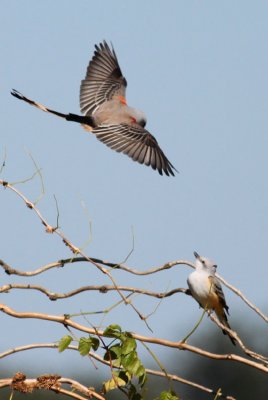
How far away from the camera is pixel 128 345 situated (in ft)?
15.0

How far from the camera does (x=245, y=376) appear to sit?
55438 mm

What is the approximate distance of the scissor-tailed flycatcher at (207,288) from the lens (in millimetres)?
5594

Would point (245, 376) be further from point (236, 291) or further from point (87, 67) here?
point (236, 291)

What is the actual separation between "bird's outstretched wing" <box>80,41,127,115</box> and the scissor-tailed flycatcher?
4.77 meters

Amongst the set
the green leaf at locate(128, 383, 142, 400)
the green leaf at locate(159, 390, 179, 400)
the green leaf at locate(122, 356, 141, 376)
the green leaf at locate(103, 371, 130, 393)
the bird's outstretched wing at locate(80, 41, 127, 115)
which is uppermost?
the bird's outstretched wing at locate(80, 41, 127, 115)

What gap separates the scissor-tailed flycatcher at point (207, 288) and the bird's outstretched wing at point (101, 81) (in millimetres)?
4775

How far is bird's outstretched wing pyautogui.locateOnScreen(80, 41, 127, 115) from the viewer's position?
11352mm

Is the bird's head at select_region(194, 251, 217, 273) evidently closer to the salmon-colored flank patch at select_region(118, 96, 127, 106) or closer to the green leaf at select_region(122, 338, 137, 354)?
the green leaf at select_region(122, 338, 137, 354)

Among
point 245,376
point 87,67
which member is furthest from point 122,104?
point 245,376

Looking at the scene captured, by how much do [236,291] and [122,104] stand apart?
6.77 m

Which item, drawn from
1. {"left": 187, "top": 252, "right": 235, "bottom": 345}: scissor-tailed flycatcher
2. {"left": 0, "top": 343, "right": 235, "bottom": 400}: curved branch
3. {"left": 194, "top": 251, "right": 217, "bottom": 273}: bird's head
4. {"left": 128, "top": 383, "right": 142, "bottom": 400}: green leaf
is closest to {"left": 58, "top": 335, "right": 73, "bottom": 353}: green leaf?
{"left": 0, "top": 343, "right": 235, "bottom": 400}: curved branch

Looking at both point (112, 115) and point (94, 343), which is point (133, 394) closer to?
point (94, 343)

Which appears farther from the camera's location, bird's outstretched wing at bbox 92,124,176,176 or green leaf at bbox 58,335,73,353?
bird's outstretched wing at bbox 92,124,176,176

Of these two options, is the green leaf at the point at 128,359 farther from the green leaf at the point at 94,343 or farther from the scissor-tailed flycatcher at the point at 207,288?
the scissor-tailed flycatcher at the point at 207,288
